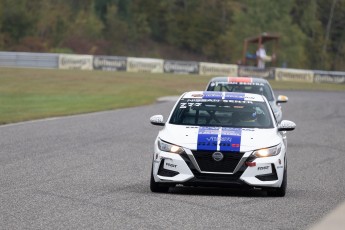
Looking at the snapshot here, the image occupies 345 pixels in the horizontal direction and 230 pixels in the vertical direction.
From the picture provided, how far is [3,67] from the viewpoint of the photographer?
203ft

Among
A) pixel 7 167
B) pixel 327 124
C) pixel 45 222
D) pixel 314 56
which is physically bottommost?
pixel 314 56

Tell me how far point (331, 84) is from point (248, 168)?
5833 cm

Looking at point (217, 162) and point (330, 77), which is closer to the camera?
point (217, 162)

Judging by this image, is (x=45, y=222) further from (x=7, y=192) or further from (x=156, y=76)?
(x=156, y=76)

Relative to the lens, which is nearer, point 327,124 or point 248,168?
point 248,168

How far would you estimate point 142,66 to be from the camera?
2736 inches

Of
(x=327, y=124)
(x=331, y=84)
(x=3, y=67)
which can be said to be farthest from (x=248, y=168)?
(x=331, y=84)

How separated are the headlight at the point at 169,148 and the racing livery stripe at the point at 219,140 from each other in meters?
0.24

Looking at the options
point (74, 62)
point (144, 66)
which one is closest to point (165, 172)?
point (74, 62)

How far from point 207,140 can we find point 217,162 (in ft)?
0.97

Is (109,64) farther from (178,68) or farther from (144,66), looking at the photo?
(178,68)

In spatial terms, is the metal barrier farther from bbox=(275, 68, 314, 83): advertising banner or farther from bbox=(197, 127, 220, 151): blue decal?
bbox=(197, 127, 220, 151): blue decal

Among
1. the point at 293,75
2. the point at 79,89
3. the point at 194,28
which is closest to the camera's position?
the point at 79,89

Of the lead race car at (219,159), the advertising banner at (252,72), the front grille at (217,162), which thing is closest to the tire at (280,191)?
the lead race car at (219,159)
